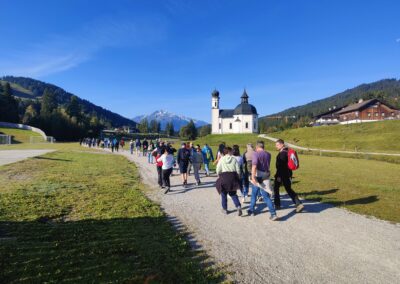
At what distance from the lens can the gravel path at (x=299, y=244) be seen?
504 cm

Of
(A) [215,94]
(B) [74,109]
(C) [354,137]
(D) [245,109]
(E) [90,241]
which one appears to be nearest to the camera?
(E) [90,241]

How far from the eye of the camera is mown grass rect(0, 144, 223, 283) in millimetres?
4836

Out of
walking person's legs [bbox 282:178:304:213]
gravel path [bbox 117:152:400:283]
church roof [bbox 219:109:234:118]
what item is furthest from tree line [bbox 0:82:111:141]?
walking person's legs [bbox 282:178:304:213]

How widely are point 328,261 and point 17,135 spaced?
79199 millimetres

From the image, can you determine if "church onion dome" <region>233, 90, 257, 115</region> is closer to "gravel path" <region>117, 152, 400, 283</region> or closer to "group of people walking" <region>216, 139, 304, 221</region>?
"gravel path" <region>117, 152, 400, 283</region>

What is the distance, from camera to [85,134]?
102 meters

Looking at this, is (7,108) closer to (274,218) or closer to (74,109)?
(74,109)

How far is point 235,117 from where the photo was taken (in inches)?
A: 4377

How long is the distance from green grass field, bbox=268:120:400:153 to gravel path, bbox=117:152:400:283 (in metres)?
46.7

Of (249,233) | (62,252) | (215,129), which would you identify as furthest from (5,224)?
(215,129)

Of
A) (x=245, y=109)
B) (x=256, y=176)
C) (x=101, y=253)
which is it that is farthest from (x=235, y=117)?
(x=101, y=253)

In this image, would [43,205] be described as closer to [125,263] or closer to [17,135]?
[125,263]

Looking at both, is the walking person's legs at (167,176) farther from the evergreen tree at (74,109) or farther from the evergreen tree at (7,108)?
the evergreen tree at (74,109)

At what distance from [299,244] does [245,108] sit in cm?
10648
